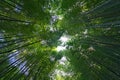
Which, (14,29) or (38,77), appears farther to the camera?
(38,77)

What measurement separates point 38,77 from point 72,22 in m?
3.09

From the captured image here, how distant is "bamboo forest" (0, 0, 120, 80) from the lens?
7.01 m

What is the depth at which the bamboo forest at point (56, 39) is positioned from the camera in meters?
7.01

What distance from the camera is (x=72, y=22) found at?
819 centimetres

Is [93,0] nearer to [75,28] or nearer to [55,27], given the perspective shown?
[75,28]

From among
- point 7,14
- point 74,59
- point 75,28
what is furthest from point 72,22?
point 7,14

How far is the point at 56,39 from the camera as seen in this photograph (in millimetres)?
10102

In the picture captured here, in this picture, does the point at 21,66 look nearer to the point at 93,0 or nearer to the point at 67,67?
the point at 67,67

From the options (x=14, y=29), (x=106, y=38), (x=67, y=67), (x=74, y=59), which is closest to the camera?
(x=106, y=38)

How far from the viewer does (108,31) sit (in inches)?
A: 288

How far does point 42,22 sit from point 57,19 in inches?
35.1

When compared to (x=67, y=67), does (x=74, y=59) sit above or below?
above

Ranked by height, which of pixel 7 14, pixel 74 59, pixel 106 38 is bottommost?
pixel 74 59

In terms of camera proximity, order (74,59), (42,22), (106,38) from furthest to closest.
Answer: (74,59) < (42,22) < (106,38)
